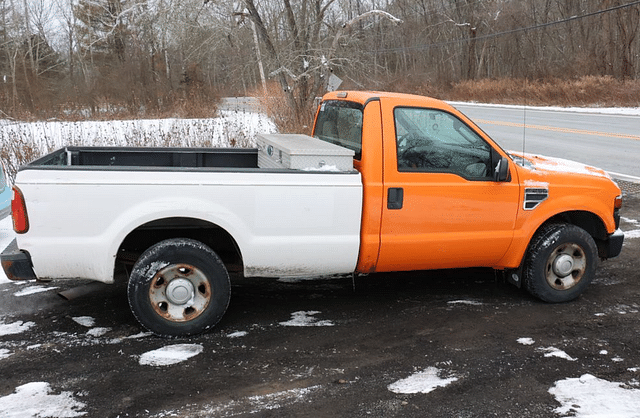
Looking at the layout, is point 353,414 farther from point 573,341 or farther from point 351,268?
point 573,341

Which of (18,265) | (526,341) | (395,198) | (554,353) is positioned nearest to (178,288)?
(18,265)

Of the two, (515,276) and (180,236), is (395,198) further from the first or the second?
(180,236)

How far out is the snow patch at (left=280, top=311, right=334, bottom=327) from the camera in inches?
→ 192

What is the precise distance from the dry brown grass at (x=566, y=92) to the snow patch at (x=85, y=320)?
2346 cm

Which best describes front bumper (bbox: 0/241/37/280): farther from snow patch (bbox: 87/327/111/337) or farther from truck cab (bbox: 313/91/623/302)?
truck cab (bbox: 313/91/623/302)

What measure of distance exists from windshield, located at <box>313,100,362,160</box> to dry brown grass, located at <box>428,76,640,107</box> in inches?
844

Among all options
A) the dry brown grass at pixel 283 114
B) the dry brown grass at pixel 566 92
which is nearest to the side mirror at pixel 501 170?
the dry brown grass at pixel 283 114

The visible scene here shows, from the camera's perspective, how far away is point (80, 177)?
4.29 metres

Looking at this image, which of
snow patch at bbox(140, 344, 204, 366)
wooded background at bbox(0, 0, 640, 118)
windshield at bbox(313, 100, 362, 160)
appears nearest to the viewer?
snow patch at bbox(140, 344, 204, 366)

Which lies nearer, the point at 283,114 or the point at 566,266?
the point at 566,266

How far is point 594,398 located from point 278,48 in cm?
1741

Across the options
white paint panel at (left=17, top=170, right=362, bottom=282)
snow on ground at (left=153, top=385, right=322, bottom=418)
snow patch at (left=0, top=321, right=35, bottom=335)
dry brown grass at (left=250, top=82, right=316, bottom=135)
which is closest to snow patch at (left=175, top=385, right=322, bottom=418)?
snow on ground at (left=153, top=385, right=322, bottom=418)

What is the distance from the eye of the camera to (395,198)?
4.80 metres

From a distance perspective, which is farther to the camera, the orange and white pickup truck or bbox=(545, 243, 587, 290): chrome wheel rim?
bbox=(545, 243, 587, 290): chrome wheel rim
